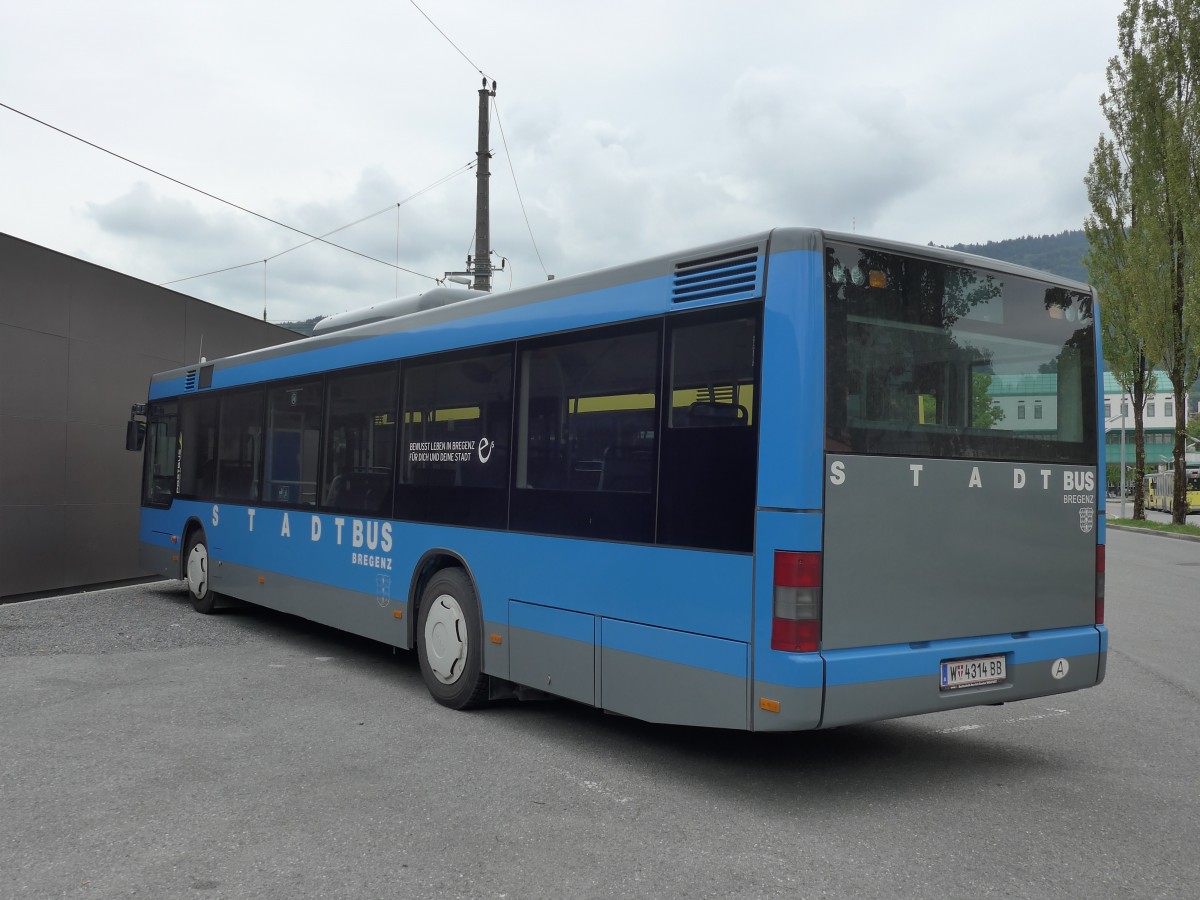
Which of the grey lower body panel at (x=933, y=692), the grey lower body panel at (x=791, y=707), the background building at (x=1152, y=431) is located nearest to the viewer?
the grey lower body panel at (x=791, y=707)

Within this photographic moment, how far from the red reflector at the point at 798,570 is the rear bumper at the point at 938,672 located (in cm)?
36

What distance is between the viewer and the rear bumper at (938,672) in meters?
4.98

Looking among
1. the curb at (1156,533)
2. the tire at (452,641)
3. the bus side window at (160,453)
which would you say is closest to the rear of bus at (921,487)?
the tire at (452,641)

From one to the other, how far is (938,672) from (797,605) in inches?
38.0

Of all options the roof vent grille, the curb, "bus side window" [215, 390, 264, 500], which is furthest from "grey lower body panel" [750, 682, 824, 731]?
the curb

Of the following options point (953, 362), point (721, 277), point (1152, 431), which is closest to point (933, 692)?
point (953, 362)

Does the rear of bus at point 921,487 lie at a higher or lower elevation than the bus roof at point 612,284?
lower

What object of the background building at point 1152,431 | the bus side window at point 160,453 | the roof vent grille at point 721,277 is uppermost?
the background building at point 1152,431

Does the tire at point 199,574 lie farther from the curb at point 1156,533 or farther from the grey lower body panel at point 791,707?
the curb at point 1156,533

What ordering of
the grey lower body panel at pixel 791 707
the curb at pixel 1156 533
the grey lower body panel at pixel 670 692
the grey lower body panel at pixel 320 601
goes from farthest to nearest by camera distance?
1. the curb at pixel 1156 533
2. the grey lower body panel at pixel 320 601
3. the grey lower body panel at pixel 670 692
4. the grey lower body panel at pixel 791 707

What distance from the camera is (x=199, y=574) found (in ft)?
38.9

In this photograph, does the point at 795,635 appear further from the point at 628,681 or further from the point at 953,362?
the point at 953,362

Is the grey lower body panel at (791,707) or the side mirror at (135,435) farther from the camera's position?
the side mirror at (135,435)

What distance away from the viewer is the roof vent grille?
521cm
